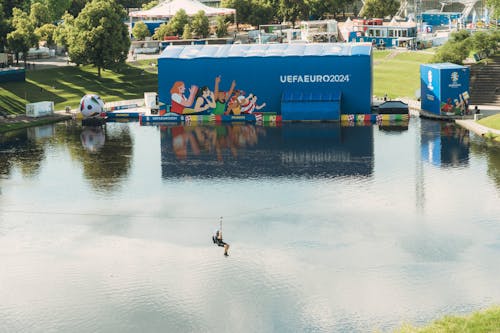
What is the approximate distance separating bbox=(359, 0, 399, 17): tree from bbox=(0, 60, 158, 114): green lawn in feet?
220

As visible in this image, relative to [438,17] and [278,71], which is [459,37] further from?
[438,17]

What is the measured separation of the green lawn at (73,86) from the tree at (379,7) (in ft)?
220

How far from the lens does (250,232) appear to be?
212 feet

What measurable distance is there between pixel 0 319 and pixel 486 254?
29.8m

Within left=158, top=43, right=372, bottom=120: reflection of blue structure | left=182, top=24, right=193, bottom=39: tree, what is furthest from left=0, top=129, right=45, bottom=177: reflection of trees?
left=182, top=24, right=193, bottom=39: tree

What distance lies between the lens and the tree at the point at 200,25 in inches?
6772

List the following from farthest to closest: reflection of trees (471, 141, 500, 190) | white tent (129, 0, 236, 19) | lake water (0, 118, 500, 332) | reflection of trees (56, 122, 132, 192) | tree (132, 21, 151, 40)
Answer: white tent (129, 0, 236, 19)
tree (132, 21, 151, 40)
reflection of trees (56, 122, 132, 192)
reflection of trees (471, 141, 500, 190)
lake water (0, 118, 500, 332)

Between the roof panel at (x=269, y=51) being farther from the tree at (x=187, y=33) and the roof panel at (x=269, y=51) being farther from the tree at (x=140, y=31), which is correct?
the tree at (x=140, y=31)

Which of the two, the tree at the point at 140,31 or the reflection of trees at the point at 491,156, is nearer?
the reflection of trees at the point at 491,156

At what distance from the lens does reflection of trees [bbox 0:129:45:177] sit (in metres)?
86.1

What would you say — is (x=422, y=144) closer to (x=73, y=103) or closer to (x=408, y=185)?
(x=408, y=185)

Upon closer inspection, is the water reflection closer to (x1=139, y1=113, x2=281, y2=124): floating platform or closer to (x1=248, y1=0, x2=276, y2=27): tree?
(x1=139, y1=113, x2=281, y2=124): floating platform

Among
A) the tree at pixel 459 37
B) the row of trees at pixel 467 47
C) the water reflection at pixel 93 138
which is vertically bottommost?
the water reflection at pixel 93 138

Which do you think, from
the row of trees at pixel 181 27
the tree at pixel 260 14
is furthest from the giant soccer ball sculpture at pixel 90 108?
the tree at pixel 260 14
